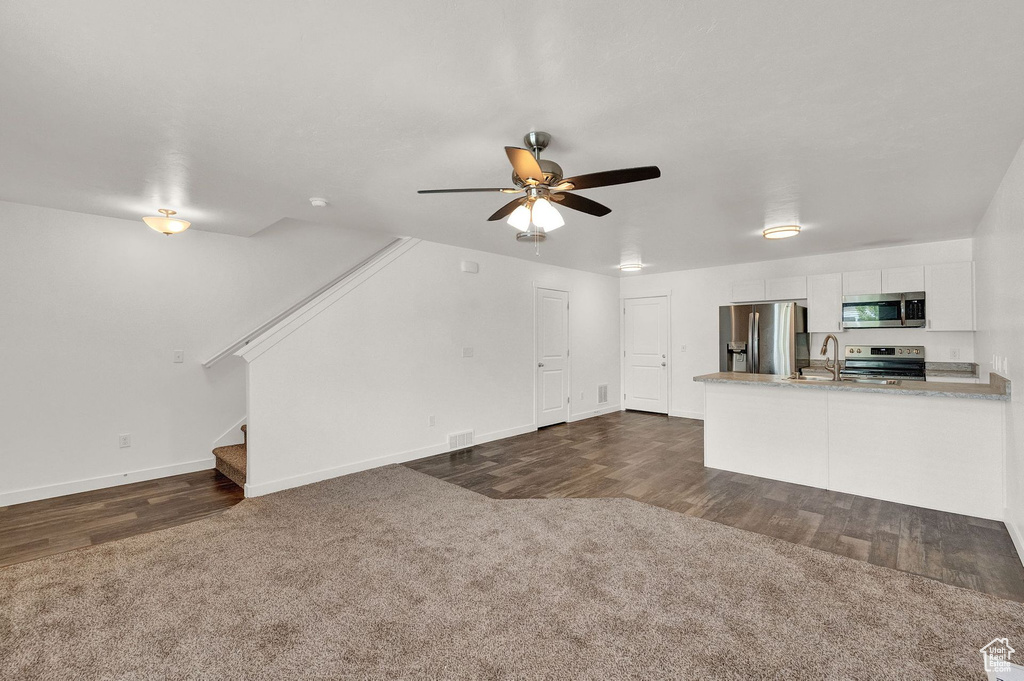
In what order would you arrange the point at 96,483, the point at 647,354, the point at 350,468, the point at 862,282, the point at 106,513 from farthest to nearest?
the point at 647,354, the point at 862,282, the point at 350,468, the point at 96,483, the point at 106,513

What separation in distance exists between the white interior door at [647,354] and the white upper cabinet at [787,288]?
164cm

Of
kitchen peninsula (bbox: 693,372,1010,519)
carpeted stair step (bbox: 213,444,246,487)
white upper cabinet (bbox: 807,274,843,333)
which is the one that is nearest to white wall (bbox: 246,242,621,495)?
carpeted stair step (bbox: 213,444,246,487)

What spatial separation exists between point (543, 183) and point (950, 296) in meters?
5.10

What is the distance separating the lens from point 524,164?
2.21 m

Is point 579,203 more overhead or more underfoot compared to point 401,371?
more overhead

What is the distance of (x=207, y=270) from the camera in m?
4.69

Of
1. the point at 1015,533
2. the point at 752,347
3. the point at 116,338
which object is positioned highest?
the point at 116,338

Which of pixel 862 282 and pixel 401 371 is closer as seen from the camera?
pixel 401 371

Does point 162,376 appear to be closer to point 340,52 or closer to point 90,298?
point 90,298

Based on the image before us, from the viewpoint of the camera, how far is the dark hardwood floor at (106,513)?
3.02 metres

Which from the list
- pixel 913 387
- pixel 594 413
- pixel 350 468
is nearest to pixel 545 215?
pixel 350 468

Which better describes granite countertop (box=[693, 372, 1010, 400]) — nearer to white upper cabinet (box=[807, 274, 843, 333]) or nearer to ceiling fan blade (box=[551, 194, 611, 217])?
white upper cabinet (box=[807, 274, 843, 333])

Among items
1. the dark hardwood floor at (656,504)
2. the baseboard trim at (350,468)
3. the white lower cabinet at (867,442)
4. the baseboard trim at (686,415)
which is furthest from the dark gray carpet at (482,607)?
the baseboard trim at (686,415)

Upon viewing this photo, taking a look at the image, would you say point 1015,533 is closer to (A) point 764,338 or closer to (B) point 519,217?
(A) point 764,338
